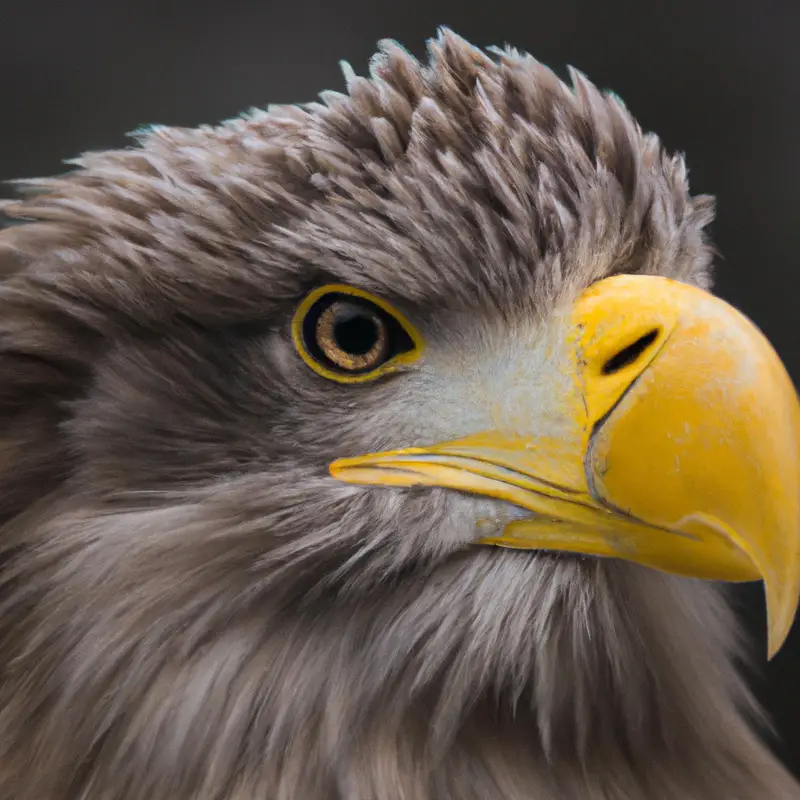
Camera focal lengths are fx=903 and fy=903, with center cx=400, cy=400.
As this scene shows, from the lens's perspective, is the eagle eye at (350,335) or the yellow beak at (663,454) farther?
the eagle eye at (350,335)

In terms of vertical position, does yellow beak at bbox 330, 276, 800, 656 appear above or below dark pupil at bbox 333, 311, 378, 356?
below

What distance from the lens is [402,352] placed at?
85cm

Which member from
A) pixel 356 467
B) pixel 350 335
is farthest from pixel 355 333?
pixel 356 467

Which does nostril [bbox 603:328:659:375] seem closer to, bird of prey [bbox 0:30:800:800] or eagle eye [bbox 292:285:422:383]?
bird of prey [bbox 0:30:800:800]

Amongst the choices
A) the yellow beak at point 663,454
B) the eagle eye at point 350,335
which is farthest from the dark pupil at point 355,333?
the yellow beak at point 663,454

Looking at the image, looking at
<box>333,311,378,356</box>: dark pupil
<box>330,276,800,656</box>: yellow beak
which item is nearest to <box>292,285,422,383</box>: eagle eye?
<box>333,311,378,356</box>: dark pupil

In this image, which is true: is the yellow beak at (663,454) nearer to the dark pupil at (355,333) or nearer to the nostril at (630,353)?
the nostril at (630,353)

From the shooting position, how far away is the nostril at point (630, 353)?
0.74m

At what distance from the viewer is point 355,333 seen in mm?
836

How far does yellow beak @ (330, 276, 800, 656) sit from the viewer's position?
0.69 metres

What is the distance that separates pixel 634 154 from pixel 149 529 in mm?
579

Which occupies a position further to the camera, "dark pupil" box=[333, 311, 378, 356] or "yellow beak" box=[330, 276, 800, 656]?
"dark pupil" box=[333, 311, 378, 356]

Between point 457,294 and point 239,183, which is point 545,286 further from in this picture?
point 239,183

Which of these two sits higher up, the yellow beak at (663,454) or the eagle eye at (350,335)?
the eagle eye at (350,335)
